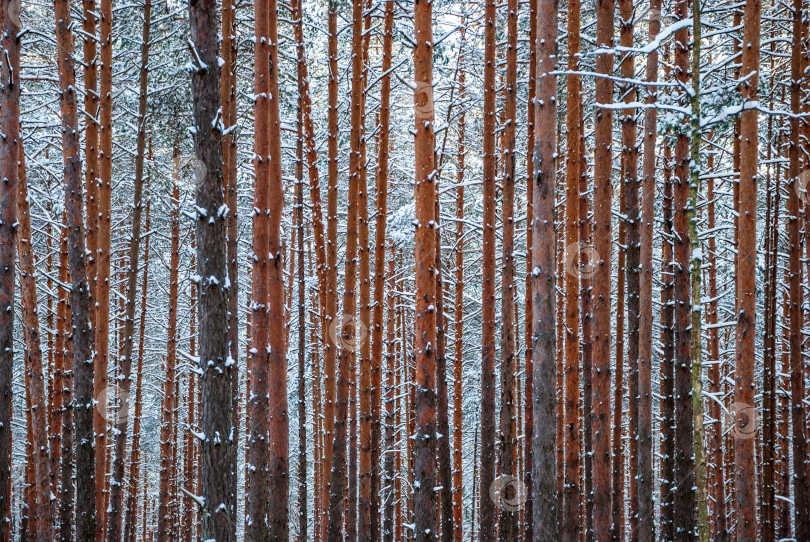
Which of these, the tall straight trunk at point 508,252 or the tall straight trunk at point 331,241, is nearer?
the tall straight trunk at point 508,252

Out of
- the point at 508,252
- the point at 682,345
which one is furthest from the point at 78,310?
the point at 682,345

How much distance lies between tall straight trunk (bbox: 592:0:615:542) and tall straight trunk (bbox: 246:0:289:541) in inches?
164

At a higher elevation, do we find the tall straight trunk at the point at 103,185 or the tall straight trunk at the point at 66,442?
the tall straight trunk at the point at 103,185

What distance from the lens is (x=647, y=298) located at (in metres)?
9.20

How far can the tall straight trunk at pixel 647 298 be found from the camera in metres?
9.05

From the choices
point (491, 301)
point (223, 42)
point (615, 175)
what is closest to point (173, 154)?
point (223, 42)

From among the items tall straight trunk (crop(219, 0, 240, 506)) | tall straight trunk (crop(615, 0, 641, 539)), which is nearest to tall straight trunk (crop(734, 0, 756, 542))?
tall straight trunk (crop(615, 0, 641, 539))

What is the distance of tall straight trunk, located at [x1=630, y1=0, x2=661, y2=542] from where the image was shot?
905 centimetres

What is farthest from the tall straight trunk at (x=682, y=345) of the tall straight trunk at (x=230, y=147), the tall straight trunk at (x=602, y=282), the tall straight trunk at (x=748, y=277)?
→ the tall straight trunk at (x=230, y=147)

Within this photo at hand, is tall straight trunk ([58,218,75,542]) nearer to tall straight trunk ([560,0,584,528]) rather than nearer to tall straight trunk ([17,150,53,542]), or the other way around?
tall straight trunk ([17,150,53,542])

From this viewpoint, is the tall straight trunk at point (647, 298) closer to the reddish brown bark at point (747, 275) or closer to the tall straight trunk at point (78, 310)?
the reddish brown bark at point (747, 275)

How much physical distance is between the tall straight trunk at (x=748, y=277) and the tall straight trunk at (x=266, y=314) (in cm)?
573

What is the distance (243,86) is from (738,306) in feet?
35.1

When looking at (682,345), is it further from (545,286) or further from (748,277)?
(545,286)
